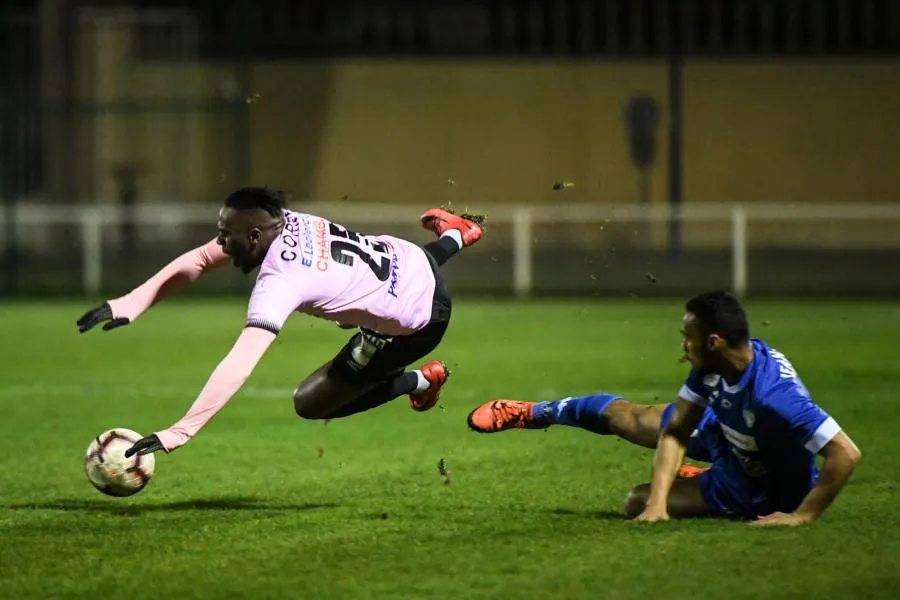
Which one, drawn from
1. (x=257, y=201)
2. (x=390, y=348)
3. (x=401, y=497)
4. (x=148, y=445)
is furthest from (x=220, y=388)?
(x=390, y=348)

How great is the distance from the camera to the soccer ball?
770 centimetres

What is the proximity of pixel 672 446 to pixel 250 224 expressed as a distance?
2184mm

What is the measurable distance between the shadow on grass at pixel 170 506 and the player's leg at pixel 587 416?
0.95m

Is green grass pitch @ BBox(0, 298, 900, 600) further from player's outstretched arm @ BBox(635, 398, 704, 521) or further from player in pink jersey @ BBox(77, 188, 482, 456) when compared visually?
player in pink jersey @ BBox(77, 188, 482, 456)

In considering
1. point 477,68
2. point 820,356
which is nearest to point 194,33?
point 477,68

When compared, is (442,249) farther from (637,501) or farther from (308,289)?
(637,501)

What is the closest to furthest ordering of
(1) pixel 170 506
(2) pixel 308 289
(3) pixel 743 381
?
(3) pixel 743 381, (2) pixel 308 289, (1) pixel 170 506

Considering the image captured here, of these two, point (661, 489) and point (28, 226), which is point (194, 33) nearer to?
point (28, 226)

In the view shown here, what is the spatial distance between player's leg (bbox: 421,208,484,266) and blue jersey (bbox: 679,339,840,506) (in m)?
2.04

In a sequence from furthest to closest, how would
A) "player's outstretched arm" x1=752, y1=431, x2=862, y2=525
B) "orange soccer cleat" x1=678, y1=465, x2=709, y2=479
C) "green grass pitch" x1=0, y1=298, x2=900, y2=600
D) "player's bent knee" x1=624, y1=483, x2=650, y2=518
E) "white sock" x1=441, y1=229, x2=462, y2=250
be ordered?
"white sock" x1=441, y1=229, x2=462, y2=250, "orange soccer cleat" x1=678, y1=465, x2=709, y2=479, "player's bent knee" x1=624, y1=483, x2=650, y2=518, "player's outstretched arm" x1=752, y1=431, x2=862, y2=525, "green grass pitch" x1=0, y1=298, x2=900, y2=600

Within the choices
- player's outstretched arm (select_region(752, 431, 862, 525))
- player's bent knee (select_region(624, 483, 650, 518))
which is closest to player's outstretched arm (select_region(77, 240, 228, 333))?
player's bent knee (select_region(624, 483, 650, 518))

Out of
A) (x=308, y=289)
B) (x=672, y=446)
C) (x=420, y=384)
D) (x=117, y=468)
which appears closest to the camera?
(x=672, y=446)

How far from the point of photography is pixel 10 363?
50.9ft

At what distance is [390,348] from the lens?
29.4 feet
